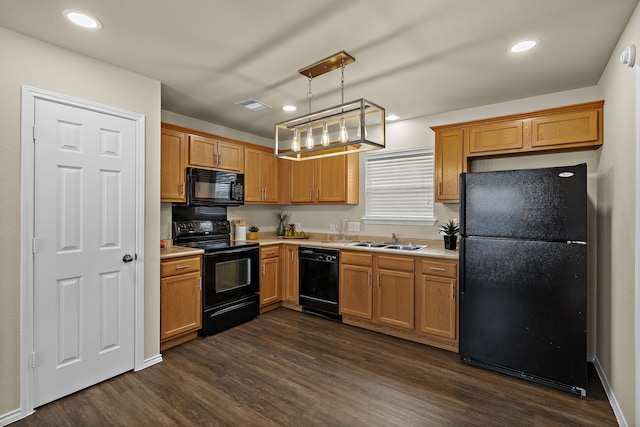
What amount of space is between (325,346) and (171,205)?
2.41 metres

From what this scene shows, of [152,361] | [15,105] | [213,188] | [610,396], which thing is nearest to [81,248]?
[15,105]

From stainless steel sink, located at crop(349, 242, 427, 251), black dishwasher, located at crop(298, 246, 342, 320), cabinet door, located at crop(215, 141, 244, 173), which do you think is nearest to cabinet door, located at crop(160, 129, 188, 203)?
cabinet door, located at crop(215, 141, 244, 173)

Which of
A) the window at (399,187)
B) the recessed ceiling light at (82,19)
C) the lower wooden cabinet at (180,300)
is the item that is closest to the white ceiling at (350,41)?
the recessed ceiling light at (82,19)

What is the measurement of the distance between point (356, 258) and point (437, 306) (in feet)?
3.34

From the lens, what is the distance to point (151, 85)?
289 centimetres

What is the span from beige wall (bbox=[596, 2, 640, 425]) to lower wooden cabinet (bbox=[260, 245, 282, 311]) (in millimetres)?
3391

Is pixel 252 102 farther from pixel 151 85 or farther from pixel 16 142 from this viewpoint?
pixel 16 142

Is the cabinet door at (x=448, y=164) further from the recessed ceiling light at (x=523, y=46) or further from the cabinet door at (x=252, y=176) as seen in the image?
the cabinet door at (x=252, y=176)

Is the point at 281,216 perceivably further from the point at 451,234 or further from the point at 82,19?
the point at 82,19

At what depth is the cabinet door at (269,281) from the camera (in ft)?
13.8

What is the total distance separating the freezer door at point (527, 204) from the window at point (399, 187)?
1.09 meters

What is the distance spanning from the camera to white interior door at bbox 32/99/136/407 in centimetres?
228

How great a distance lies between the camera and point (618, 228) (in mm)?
2301

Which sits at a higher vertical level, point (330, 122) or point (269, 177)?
point (330, 122)
